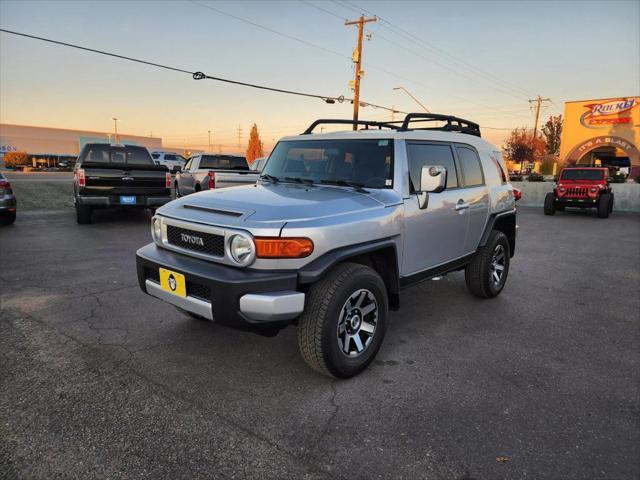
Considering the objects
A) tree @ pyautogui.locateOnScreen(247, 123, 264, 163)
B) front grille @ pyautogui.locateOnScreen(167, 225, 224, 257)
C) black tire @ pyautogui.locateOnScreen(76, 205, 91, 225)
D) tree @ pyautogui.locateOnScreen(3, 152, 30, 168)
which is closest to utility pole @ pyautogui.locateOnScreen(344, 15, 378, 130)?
black tire @ pyautogui.locateOnScreen(76, 205, 91, 225)

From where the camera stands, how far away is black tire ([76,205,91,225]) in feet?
34.1

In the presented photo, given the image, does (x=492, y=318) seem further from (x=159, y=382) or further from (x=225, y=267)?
(x=159, y=382)

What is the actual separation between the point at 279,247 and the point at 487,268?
3.16 meters

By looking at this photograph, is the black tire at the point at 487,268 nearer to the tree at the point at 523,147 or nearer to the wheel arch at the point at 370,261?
the wheel arch at the point at 370,261

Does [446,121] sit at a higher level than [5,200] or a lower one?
higher

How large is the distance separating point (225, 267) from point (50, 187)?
18.5 meters

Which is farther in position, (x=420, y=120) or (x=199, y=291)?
(x=420, y=120)

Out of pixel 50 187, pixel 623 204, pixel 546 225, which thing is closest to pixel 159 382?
pixel 546 225

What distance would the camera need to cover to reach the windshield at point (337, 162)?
3.69 meters

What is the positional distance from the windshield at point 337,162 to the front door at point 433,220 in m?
0.26

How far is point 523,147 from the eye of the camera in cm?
5294

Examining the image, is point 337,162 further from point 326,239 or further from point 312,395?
point 312,395

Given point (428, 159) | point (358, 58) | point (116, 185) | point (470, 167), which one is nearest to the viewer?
point (428, 159)

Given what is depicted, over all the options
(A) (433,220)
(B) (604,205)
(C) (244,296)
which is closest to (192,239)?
(C) (244,296)
